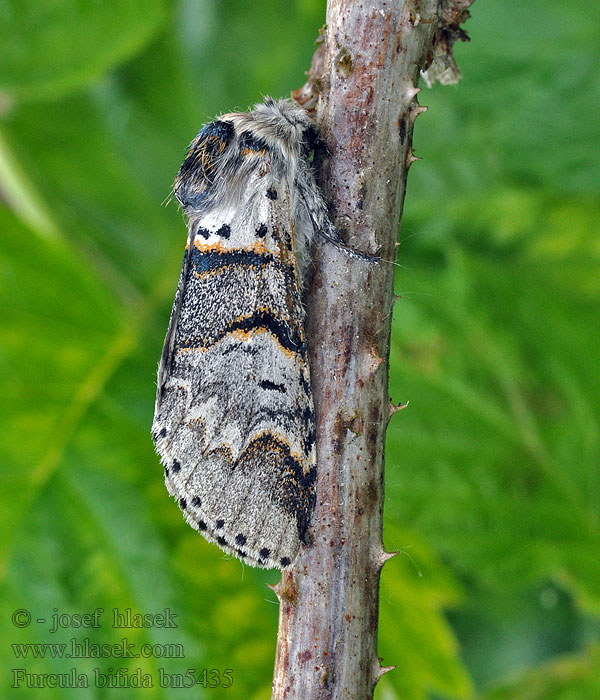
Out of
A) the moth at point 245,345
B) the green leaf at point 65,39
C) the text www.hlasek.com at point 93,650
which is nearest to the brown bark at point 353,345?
the moth at point 245,345

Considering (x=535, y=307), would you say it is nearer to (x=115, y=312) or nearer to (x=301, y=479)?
(x=115, y=312)

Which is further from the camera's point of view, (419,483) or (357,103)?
(419,483)

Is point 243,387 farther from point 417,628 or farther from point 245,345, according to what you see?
point 417,628

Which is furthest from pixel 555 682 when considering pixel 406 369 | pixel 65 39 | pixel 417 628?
pixel 65 39

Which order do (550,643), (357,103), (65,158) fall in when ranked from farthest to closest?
(65,158) < (550,643) < (357,103)

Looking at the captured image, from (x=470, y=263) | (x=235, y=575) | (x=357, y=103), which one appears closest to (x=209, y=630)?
(x=235, y=575)

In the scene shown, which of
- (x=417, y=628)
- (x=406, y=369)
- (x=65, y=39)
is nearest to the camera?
(x=417, y=628)
